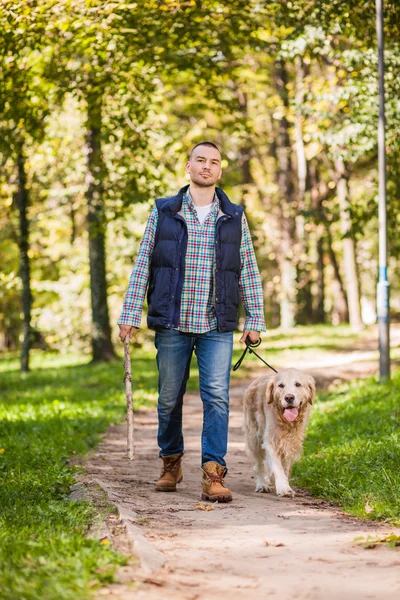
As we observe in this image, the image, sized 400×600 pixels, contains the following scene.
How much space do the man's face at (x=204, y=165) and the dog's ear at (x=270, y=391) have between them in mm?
1639

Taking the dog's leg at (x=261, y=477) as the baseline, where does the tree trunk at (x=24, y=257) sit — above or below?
above

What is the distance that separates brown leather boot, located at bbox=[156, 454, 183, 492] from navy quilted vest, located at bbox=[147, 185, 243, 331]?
1055mm

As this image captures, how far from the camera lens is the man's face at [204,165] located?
624cm

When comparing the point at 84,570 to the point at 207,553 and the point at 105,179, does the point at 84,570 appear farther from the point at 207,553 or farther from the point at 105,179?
the point at 105,179

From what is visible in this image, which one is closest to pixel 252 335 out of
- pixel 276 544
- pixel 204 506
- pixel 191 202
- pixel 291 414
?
pixel 291 414

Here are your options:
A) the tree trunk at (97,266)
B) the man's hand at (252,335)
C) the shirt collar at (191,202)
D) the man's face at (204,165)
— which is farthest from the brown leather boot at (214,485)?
the tree trunk at (97,266)

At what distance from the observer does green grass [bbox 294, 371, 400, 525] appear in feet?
19.2

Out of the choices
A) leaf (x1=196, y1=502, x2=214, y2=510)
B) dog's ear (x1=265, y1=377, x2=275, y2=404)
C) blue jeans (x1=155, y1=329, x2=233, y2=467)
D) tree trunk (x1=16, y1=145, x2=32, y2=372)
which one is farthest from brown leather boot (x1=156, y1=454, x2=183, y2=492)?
tree trunk (x1=16, y1=145, x2=32, y2=372)

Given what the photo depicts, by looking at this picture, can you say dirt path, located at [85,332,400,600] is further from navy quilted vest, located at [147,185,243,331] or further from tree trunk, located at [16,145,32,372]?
tree trunk, located at [16,145,32,372]

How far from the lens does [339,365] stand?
16766 millimetres

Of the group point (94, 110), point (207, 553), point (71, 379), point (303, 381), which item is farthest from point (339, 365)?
point (207, 553)

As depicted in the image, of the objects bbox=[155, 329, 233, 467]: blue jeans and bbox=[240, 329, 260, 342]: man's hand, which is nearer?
bbox=[155, 329, 233, 467]: blue jeans

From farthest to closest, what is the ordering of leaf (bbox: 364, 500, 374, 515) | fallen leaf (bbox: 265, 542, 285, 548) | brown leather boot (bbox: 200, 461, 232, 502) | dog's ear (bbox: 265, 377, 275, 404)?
1. dog's ear (bbox: 265, 377, 275, 404)
2. brown leather boot (bbox: 200, 461, 232, 502)
3. leaf (bbox: 364, 500, 374, 515)
4. fallen leaf (bbox: 265, 542, 285, 548)

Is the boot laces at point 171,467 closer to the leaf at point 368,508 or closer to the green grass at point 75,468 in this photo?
the green grass at point 75,468
